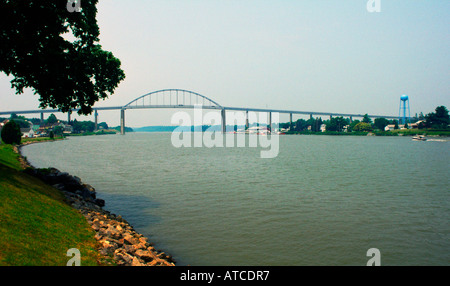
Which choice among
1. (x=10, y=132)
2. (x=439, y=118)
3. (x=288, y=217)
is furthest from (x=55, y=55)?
(x=439, y=118)

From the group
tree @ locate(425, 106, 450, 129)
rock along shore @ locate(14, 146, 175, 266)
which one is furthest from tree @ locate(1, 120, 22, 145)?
tree @ locate(425, 106, 450, 129)

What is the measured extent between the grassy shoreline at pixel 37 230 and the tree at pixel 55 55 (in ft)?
21.1

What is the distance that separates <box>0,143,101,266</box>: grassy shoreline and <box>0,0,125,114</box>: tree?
21.1ft

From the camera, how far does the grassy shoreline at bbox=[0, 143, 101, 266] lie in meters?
7.75

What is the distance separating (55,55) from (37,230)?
A: 10675 mm

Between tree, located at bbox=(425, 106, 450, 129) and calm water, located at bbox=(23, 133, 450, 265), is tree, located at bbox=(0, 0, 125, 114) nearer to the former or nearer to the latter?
calm water, located at bbox=(23, 133, 450, 265)

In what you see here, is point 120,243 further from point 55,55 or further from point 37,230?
point 55,55

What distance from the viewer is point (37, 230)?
954cm

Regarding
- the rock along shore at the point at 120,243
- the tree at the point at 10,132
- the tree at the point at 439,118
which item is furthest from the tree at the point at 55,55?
the tree at the point at 439,118

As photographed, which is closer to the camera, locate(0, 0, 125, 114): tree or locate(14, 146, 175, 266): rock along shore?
locate(14, 146, 175, 266): rock along shore

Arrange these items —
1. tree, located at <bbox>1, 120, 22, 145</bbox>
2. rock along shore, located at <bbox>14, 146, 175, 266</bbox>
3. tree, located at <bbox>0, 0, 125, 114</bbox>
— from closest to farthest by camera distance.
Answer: rock along shore, located at <bbox>14, 146, 175, 266</bbox>
tree, located at <bbox>0, 0, 125, 114</bbox>
tree, located at <bbox>1, 120, 22, 145</bbox>

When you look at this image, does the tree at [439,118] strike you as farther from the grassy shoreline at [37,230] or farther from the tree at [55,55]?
the grassy shoreline at [37,230]
